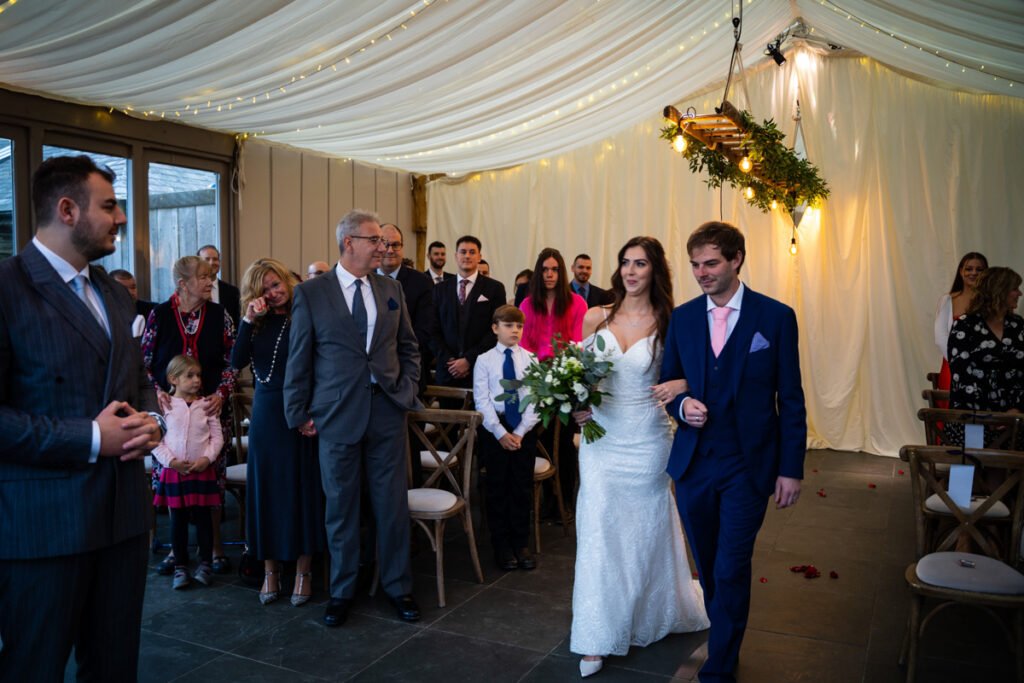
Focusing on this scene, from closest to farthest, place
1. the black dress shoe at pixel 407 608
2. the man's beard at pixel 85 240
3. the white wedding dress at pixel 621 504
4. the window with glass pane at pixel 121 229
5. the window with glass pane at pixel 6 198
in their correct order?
the man's beard at pixel 85 240, the white wedding dress at pixel 621 504, the black dress shoe at pixel 407 608, the window with glass pane at pixel 6 198, the window with glass pane at pixel 121 229

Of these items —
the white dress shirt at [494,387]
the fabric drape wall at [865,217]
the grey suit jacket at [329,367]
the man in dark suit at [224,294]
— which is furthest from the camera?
the fabric drape wall at [865,217]

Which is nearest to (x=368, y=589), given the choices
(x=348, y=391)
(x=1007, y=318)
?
(x=348, y=391)

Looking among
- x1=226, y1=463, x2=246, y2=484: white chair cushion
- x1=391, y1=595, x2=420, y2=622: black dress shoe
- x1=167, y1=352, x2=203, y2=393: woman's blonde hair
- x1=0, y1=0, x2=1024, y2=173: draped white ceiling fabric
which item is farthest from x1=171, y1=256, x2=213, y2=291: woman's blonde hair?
x1=391, y1=595, x2=420, y2=622: black dress shoe

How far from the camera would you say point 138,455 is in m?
2.17

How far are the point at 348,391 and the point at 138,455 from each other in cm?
177

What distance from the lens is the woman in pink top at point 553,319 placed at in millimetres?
5770

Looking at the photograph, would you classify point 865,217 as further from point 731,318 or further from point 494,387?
point 731,318

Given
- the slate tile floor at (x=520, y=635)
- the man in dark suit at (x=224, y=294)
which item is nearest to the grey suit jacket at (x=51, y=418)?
the slate tile floor at (x=520, y=635)

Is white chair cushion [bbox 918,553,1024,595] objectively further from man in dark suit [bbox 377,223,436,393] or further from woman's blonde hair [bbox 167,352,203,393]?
woman's blonde hair [bbox 167,352,203,393]

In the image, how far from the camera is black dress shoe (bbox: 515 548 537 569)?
484 cm

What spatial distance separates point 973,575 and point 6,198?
6.72m

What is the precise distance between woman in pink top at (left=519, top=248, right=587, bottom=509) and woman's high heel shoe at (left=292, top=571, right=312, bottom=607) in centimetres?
204

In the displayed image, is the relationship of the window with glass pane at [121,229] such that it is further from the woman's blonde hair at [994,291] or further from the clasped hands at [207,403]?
the woman's blonde hair at [994,291]

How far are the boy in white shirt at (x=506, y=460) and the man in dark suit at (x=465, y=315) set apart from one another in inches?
52.4
